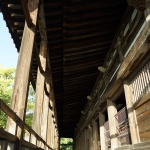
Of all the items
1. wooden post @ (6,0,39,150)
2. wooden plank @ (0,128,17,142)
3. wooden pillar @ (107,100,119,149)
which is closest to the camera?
wooden plank @ (0,128,17,142)

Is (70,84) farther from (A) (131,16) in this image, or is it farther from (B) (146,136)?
(B) (146,136)

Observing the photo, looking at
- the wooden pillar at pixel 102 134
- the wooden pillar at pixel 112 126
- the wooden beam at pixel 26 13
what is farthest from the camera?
the wooden pillar at pixel 102 134

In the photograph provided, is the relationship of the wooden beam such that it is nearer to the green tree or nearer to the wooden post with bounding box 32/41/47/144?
the wooden post with bounding box 32/41/47/144

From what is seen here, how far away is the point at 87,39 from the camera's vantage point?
5.37m

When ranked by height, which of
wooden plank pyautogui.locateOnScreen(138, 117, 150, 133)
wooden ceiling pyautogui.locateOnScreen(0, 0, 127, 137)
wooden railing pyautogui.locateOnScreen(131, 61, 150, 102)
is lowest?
wooden plank pyautogui.locateOnScreen(138, 117, 150, 133)

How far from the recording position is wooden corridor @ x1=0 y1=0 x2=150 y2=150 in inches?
109

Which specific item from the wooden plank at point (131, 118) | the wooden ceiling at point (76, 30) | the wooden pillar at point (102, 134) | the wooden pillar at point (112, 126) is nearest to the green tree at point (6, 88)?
the wooden ceiling at point (76, 30)

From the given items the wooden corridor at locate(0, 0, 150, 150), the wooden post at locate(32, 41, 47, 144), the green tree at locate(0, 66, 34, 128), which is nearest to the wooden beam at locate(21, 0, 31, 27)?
the wooden corridor at locate(0, 0, 150, 150)

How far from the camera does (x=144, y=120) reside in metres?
3.13

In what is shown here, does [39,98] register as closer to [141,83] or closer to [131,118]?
[131,118]

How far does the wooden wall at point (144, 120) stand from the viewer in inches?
118

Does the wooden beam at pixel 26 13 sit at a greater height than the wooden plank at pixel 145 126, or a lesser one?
greater

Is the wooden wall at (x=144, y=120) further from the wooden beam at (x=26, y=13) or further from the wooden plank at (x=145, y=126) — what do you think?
the wooden beam at (x=26, y=13)

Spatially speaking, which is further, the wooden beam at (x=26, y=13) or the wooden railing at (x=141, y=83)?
the wooden railing at (x=141, y=83)
